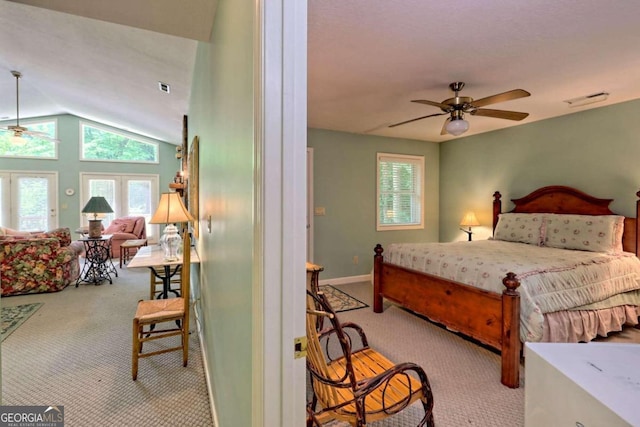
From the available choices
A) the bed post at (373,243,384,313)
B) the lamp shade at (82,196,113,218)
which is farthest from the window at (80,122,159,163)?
the bed post at (373,243,384,313)

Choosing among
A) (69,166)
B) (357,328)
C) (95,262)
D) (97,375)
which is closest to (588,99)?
(357,328)

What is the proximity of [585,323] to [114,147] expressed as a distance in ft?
30.3

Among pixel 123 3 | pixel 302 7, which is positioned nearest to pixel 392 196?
pixel 123 3

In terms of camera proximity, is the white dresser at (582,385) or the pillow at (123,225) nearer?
the white dresser at (582,385)

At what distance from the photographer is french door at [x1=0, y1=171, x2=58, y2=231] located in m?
6.49

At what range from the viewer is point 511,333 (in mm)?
2045

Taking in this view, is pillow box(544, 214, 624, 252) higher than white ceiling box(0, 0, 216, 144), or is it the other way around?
white ceiling box(0, 0, 216, 144)

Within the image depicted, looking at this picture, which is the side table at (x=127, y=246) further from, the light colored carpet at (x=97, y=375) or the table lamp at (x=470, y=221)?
the table lamp at (x=470, y=221)

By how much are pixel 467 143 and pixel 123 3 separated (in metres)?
4.82

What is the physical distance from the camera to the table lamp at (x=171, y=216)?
2.55 meters

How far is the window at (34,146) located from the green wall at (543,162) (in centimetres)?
856

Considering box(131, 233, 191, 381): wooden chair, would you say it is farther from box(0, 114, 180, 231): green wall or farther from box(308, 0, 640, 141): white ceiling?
box(0, 114, 180, 231): green wall

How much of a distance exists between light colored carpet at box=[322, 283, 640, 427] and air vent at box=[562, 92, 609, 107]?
7.72ft

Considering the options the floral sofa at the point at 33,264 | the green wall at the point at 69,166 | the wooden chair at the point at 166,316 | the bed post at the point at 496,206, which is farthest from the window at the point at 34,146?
the bed post at the point at 496,206
